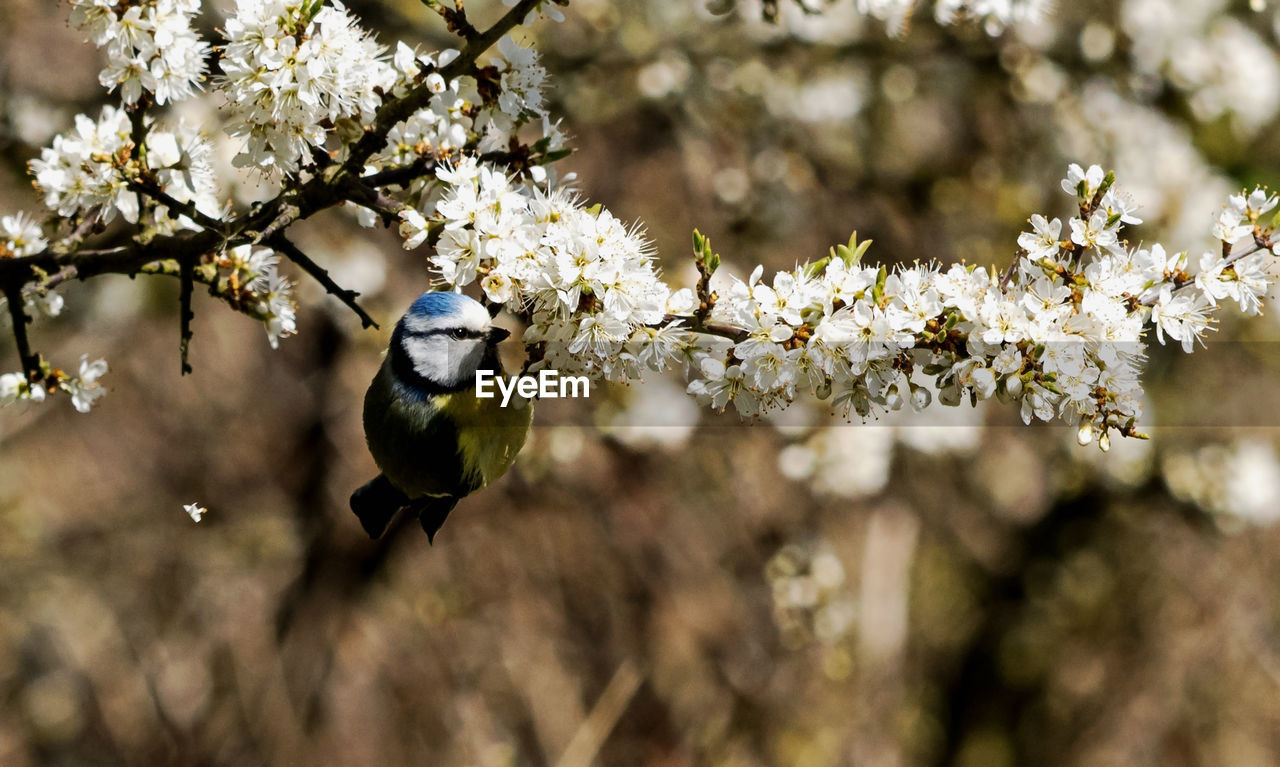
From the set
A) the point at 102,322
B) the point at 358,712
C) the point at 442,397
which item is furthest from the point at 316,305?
the point at 442,397

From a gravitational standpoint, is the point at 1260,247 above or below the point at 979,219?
below

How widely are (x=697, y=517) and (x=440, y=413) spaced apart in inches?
126

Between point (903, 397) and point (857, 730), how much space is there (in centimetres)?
392

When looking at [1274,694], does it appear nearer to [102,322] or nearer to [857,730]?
[857,730]

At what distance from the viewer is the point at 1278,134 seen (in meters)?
4.82

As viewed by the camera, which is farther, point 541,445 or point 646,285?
point 541,445

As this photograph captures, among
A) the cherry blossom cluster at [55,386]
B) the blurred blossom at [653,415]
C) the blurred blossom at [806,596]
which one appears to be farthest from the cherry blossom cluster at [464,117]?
the blurred blossom at [806,596]

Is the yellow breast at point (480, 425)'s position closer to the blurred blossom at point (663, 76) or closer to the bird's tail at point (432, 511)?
the bird's tail at point (432, 511)

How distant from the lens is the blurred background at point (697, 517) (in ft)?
14.6

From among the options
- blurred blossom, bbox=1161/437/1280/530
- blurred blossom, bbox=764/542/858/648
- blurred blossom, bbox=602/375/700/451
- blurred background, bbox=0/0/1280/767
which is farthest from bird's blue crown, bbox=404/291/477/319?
blurred blossom, bbox=1161/437/1280/530

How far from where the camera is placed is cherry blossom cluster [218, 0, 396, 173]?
137 centimetres

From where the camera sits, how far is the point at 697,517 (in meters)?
4.89

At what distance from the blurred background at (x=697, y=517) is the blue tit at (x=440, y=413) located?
92.8 inches

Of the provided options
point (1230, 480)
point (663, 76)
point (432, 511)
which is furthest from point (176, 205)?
point (1230, 480)
